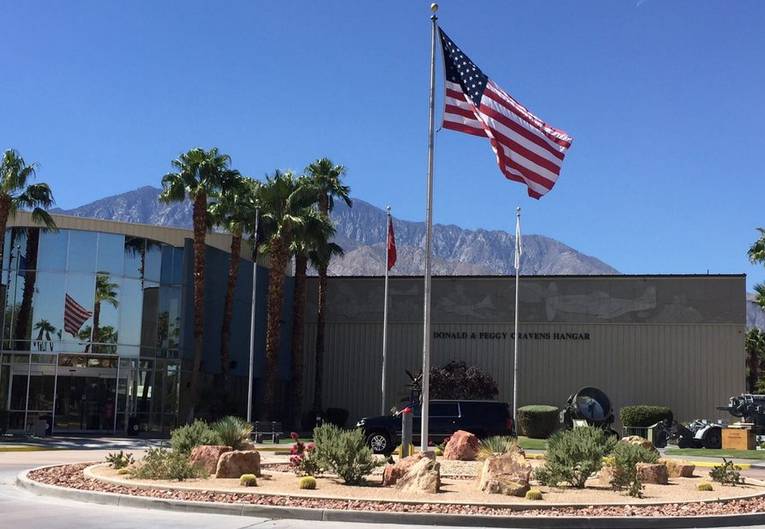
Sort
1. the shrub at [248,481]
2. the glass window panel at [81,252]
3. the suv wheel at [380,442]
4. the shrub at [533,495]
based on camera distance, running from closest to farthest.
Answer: the shrub at [533,495] → the shrub at [248,481] → the suv wheel at [380,442] → the glass window panel at [81,252]

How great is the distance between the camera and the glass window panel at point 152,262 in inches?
1650

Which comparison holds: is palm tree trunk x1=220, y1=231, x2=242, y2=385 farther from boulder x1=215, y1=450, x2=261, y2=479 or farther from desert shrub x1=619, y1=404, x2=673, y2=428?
boulder x1=215, y1=450, x2=261, y2=479

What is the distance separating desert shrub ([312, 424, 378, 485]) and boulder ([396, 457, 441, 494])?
0.92m

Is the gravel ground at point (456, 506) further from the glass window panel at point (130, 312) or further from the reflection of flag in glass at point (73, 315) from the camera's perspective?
the glass window panel at point (130, 312)

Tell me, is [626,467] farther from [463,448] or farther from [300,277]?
[300,277]

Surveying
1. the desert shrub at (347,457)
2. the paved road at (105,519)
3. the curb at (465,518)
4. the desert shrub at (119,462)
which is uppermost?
the desert shrub at (347,457)

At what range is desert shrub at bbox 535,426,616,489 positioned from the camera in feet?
56.7

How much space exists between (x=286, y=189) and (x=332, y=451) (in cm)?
2960

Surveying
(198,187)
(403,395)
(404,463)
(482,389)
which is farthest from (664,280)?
(404,463)

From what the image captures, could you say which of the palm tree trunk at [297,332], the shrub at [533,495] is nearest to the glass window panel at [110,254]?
the palm tree trunk at [297,332]

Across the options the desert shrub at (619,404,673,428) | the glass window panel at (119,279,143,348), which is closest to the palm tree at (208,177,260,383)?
the glass window panel at (119,279,143,348)

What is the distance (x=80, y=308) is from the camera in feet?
130

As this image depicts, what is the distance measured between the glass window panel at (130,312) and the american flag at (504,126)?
83.0ft

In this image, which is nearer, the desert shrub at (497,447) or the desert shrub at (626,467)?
the desert shrub at (626,467)
